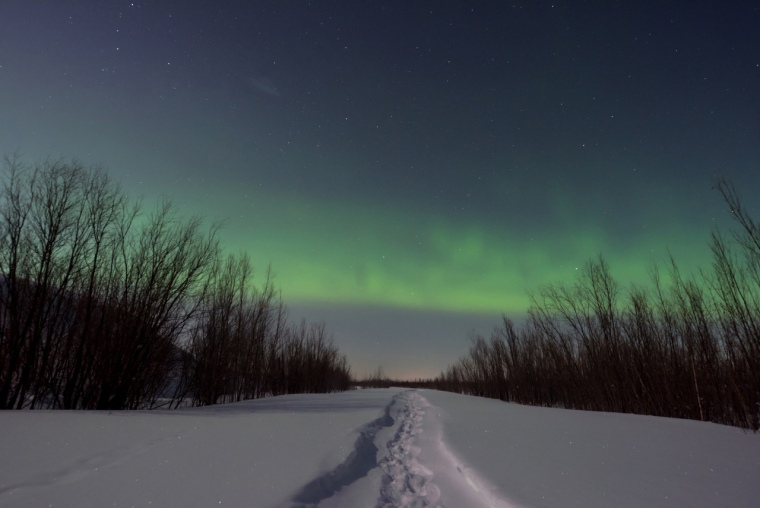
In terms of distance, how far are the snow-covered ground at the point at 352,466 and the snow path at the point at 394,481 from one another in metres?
0.01

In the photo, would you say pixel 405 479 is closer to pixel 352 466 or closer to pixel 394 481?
pixel 394 481

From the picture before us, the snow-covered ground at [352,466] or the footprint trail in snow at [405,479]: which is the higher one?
the snow-covered ground at [352,466]

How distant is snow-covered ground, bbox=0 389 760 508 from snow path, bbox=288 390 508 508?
14 millimetres

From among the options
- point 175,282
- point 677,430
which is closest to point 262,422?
point 175,282

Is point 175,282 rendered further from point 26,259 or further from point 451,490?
point 451,490

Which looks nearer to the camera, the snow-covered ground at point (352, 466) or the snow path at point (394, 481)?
the snow-covered ground at point (352, 466)

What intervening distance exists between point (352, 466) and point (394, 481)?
0.46 m

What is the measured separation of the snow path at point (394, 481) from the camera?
2330mm

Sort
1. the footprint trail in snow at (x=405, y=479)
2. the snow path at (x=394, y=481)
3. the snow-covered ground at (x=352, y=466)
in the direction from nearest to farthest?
the snow-covered ground at (x=352, y=466) < the snow path at (x=394, y=481) < the footprint trail in snow at (x=405, y=479)

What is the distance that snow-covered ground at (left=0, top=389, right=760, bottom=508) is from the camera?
2.06m

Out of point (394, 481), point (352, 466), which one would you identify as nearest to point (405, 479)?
point (394, 481)

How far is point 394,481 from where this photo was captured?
288 centimetres

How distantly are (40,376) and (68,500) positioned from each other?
5.60 meters

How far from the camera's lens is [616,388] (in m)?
8.14
